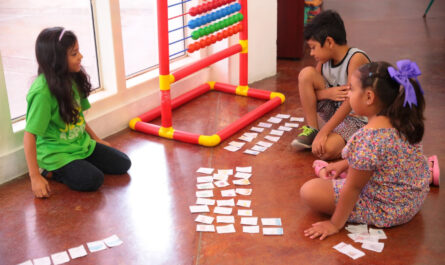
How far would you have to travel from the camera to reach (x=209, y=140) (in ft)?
11.0

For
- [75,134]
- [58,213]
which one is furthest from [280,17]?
[58,213]

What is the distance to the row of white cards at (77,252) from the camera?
2256 millimetres

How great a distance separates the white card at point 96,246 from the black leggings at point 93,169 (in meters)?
0.50

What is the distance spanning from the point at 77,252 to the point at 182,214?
545 millimetres

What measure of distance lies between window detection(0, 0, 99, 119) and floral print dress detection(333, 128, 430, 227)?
203 cm

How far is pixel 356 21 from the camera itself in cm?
692

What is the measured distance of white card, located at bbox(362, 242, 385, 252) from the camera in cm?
230

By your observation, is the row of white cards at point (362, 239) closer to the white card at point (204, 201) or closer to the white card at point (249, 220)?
the white card at point (249, 220)

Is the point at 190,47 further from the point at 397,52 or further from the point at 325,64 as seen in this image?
the point at 397,52

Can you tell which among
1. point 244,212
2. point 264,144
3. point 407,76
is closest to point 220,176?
point 244,212

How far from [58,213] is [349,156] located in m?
1.46

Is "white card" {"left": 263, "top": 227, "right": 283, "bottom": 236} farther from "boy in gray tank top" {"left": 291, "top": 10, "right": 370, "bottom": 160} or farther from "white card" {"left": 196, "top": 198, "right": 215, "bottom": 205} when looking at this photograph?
"boy in gray tank top" {"left": 291, "top": 10, "right": 370, "bottom": 160}

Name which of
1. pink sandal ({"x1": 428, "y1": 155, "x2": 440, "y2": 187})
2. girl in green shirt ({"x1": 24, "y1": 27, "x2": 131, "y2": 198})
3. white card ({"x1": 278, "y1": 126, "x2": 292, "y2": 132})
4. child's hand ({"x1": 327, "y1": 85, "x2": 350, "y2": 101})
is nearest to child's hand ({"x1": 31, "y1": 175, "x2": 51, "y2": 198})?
girl in green shirt ({"x1": 24, "y1": 27, "x2": 131, "y2": 198})

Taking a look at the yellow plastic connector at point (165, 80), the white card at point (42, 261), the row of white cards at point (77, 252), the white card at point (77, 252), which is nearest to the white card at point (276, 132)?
the yellow plastic connector at point (165, 80)
